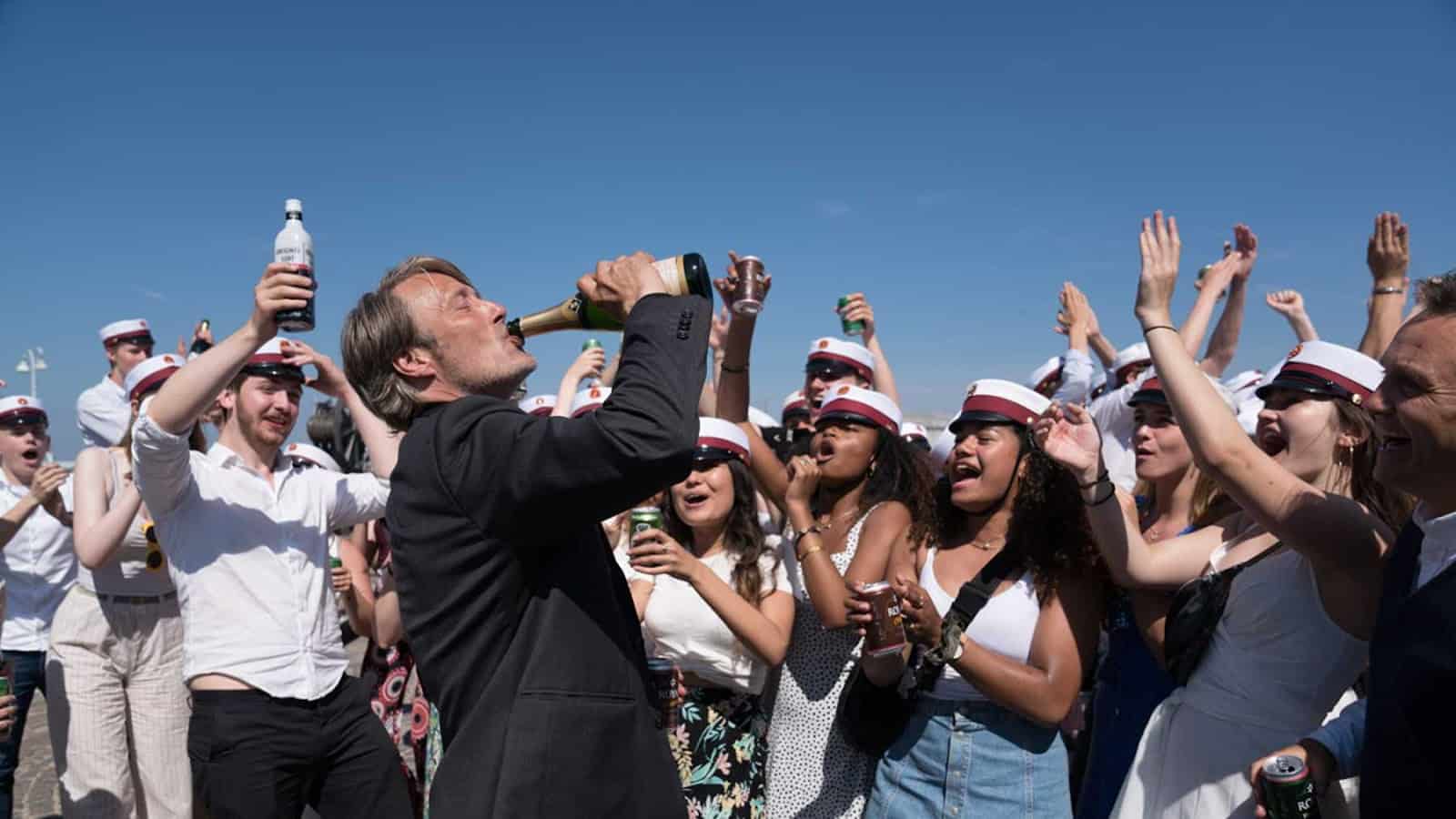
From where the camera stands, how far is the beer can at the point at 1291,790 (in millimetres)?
2047

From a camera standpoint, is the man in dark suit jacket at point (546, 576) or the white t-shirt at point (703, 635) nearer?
the man in dark suit jacket at point (546, 576)

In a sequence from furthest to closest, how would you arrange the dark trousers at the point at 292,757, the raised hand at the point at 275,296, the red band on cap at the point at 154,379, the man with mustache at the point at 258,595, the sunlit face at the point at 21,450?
the sunlit face at the point at 21,450 → the red band on cap at the point at 154,379 → the dark trousers at the point at 292,757 → the man with mustache at the point at 258,595 → the raised hand at the point at 275,296

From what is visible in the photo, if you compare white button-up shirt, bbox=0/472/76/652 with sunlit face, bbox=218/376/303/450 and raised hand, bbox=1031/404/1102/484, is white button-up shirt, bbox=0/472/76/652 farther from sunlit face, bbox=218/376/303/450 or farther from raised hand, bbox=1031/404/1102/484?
raised hand, bbox=1031/404/1102/484

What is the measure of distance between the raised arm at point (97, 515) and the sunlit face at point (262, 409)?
0.58 m

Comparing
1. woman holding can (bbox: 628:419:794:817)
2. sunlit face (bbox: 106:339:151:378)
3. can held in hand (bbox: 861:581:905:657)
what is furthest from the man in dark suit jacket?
sunlit face (bbox: 106:339:151:378)

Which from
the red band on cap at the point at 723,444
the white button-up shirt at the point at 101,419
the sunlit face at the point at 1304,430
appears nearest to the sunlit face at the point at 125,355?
the white button-up shirt at the point at 101,419

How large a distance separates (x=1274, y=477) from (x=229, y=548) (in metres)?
3.53

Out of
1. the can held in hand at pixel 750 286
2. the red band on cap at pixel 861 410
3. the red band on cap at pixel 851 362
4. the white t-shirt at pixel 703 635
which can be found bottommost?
the white t-shirt at pixel 703 635

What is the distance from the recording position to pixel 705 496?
402 cm

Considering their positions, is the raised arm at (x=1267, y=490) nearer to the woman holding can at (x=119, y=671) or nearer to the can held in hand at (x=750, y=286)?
the can held in hand at (x=750, y=286)

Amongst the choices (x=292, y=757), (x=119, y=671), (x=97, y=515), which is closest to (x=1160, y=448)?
(x=292, y=757)

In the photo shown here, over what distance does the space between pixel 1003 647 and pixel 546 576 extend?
1.80m

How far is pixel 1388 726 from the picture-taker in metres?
1.82

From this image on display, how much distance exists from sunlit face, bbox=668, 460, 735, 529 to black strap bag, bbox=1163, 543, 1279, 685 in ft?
5.95
